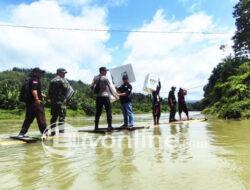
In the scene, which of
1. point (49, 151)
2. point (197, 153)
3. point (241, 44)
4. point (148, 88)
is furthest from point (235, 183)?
point (241, 44)

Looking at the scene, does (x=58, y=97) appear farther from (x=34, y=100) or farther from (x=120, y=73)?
(x=120, y=73)

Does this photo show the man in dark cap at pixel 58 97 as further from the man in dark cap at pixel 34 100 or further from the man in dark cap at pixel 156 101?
the man in dark cap at pixel 156 101

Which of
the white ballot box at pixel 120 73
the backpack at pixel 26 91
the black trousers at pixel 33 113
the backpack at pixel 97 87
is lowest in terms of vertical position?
the black trousers at pixel 33 113

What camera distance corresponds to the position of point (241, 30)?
44094 millimetres

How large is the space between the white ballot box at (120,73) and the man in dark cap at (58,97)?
8.75 feet

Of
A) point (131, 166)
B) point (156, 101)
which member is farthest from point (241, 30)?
point (131, 166)

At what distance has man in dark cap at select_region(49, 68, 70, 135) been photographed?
9742mm

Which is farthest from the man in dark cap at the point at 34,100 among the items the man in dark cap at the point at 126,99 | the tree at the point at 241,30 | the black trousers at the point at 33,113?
the tree at the point at 241,30

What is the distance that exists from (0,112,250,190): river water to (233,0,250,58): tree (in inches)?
1474

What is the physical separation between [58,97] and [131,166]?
4.91m

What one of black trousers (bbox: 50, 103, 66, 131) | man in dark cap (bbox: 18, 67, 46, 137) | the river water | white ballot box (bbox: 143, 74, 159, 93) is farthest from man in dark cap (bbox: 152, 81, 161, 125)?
the river water

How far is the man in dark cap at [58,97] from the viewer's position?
9742mm

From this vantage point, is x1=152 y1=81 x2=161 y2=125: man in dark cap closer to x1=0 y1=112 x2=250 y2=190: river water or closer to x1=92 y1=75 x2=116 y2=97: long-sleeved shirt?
x1=92 y1=75 x2=116 y2=97: long-sleeved shirt

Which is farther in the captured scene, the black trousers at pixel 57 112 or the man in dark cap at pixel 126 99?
the man in dark cap at pixel 126 99
